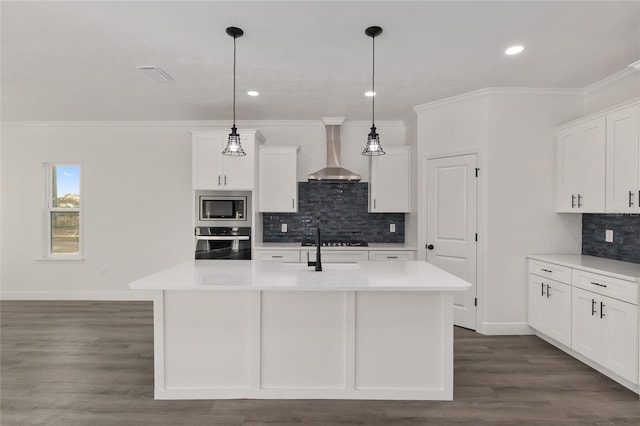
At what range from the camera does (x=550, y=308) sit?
331cm

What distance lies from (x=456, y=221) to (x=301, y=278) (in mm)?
2378

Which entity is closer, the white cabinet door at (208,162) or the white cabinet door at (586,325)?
the white cabinet door at (586,325)

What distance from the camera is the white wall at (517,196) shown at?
369 centimetres

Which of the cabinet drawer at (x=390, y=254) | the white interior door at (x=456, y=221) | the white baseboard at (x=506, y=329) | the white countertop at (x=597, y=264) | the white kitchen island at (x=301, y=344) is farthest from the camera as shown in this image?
the cabinet drawer at (x=390, y=254)

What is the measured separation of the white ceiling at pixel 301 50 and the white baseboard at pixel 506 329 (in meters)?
2.61

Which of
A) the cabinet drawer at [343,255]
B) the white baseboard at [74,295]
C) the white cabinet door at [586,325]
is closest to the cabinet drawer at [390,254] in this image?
the cabinet drawer at [343,255]

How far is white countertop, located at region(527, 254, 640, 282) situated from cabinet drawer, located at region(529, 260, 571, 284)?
0.15 feet

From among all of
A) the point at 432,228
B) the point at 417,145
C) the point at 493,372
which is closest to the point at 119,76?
the point at 417,145

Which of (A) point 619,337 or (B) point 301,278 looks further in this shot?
(A) point 619,337

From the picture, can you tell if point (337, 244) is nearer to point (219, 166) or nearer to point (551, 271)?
point (219, 166)

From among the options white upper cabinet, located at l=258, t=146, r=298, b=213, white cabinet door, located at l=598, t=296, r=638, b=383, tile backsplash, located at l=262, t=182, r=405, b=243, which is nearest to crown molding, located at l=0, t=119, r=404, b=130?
white upper cabinet, located at l=258, t=146, r=298, b=213

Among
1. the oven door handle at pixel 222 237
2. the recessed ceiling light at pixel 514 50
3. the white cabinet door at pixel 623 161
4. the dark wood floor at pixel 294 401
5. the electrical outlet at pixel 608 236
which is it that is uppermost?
the recessed ceiling light at pixel 514 50

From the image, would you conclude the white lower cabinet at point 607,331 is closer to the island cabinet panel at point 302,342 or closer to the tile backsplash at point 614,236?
the tile backsplash at point 614,236

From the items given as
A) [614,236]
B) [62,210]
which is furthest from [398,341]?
[62,210]
